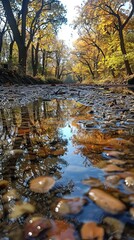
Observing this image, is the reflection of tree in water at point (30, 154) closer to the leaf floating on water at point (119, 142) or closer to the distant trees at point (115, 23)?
the leaf floating on water at point (119, 142)

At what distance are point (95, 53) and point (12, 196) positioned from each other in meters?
38.0

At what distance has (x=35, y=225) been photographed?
727mm

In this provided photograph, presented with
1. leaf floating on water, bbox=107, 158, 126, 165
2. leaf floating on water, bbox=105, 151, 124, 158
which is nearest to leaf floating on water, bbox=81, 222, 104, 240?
leaf floating on water, bbox=107, 158, 126, 165

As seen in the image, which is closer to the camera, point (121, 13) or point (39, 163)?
point (39, 163)

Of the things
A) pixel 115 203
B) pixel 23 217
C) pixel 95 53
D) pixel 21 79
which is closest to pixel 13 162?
pixel 23 217

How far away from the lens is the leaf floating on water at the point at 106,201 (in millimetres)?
798

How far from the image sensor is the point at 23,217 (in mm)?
772

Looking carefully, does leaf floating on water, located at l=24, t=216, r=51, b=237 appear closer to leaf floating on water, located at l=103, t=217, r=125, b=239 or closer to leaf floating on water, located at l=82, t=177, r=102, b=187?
leaf floating on water, located at l=103, t=217, r=125, b=239

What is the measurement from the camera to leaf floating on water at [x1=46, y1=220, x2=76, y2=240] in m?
0.67

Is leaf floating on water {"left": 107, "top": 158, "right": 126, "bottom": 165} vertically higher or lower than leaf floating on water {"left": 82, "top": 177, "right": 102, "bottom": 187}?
higher

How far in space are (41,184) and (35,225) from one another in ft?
0.93

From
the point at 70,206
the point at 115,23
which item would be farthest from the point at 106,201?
the point at 115,23

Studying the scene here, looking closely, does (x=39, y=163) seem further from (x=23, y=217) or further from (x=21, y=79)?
(x=21, y=79)

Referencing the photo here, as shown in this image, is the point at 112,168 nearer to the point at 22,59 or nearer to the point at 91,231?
the point at 91,231
